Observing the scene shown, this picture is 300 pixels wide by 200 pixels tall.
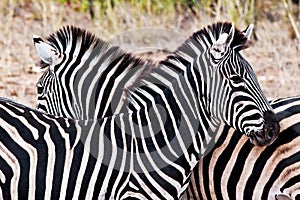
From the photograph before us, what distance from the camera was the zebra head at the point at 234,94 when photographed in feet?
13.5

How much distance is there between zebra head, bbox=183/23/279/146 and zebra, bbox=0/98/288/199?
0.26 m

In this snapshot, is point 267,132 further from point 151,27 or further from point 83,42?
point 151,27

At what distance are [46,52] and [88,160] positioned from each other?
1.49 m

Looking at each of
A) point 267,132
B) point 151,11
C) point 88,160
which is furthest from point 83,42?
point 151,11

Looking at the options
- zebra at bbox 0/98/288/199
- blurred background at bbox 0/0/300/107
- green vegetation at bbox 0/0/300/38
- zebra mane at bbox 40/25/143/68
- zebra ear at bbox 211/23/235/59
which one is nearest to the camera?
zebra at bbox 0/98/288/199

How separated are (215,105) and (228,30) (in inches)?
21.1

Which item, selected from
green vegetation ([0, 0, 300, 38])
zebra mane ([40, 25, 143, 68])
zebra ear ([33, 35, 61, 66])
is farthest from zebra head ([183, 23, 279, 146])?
green vegetation ([0, 0, 300, 38])

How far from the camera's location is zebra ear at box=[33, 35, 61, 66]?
5.34 m

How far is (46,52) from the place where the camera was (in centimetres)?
535

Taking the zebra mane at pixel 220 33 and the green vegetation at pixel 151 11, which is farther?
the green vegetation at pixel 151 11

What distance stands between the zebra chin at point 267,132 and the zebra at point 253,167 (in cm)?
24

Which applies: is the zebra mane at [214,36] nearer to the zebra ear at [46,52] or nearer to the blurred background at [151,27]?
the zebra ear at [46,52]

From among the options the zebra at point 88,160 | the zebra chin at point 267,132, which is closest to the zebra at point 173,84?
the zebra chin at point 267,132

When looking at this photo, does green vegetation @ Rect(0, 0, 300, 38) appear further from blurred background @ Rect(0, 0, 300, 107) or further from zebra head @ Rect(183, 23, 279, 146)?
zebra head @ Rect(183, 23, 279, 146)
